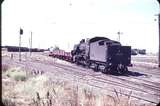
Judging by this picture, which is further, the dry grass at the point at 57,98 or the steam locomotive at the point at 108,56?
the steam locomotive at the point at 108,56

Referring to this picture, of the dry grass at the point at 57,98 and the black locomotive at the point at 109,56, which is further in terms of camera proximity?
the black locomotive at the point at 109,56

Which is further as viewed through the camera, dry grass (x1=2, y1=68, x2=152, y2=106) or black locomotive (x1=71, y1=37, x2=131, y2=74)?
black locomotive (x1=71, y1=37, x2=131, y2=74)

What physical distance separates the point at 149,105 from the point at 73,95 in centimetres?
265

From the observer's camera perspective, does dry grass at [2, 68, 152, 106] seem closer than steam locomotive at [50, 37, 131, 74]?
Yes

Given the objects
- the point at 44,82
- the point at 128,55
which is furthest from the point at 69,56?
the point at 44,82

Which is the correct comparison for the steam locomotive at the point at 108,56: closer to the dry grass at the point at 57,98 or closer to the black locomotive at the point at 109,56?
the black locomotive at the point at 109,56

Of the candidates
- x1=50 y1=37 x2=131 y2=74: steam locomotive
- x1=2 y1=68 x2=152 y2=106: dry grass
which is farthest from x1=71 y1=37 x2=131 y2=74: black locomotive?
x1=2 y1=68 x2=152 y2=106: dry grass

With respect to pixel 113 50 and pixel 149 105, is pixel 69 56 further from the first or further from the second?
pixel 149 105

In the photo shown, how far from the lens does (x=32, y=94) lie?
11297 mm

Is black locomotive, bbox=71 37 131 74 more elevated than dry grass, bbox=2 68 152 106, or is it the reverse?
black locomotive, bbox=71 37 131 74

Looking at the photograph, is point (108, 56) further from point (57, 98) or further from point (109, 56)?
point (57, 98)

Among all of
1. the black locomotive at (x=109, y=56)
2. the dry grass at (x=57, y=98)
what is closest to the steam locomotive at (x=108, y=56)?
the black locomotive at (x=109, y=56)

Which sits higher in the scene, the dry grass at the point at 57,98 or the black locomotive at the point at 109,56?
the black locomotive at the point at 109,56

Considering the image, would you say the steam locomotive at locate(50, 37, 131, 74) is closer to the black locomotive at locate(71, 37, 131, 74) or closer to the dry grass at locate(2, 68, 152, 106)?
the black locomotive at locate(71, 37, 131, 74)
